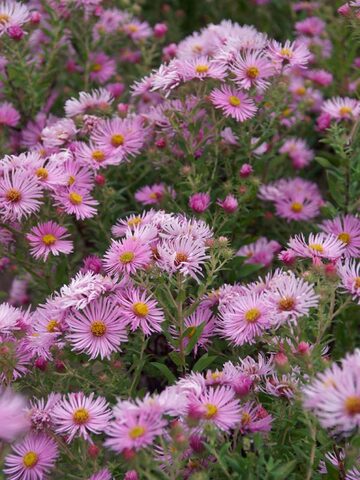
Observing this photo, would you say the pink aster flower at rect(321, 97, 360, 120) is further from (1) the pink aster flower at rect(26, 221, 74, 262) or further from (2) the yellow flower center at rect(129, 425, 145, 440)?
(2) the yellow flower center at rect(129, 425, 145, 440)

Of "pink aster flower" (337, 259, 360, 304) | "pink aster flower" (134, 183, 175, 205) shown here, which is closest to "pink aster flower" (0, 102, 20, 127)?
"pink aster flower" (134, 183, 175, 205)

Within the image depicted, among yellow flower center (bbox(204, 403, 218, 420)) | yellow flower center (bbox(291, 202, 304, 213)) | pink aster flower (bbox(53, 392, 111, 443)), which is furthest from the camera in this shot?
yellow flower center (bbox(291, 202, 304, 213))

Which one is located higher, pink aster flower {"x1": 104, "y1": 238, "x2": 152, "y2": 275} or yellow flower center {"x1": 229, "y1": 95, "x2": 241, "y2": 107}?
yellow flower center {"x1": 229, "y1": 95, "x2": 241, "y2": 107}

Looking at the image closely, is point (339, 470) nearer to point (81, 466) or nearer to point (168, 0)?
point (81, 466)

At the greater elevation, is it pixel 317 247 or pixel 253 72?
pixel 253 72

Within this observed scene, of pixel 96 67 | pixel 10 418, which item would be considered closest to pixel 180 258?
pixel 10 418

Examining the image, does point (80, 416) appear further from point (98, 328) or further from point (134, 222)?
point (134, 222)
